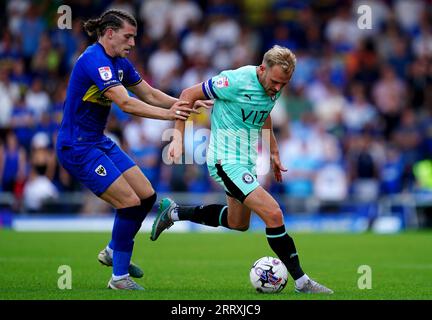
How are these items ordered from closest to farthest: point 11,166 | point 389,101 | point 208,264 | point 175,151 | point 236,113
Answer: point 175,151 → point 236,113 → point 208,264 → point 11,166 → point 389,101

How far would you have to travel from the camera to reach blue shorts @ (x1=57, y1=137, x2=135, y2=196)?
29.1 ft

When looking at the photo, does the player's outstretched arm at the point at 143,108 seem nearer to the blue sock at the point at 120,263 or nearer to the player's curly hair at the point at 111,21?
the player's curly hair at the point at 111,21

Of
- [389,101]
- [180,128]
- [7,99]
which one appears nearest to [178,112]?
[180,128]

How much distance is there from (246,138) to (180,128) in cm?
80

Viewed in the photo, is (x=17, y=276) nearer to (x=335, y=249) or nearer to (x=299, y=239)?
(x=335, y=249)

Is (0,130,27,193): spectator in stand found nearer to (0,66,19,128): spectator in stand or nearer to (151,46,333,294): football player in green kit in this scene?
(0,66,19,128): spectator in stand

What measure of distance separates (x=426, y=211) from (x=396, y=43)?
4.78m

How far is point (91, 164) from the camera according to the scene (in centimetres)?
889

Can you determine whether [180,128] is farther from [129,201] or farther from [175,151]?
[129,201]

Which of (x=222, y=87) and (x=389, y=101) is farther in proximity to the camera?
(x=389, y=101)

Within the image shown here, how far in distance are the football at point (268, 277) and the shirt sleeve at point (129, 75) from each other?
2306 millimetres

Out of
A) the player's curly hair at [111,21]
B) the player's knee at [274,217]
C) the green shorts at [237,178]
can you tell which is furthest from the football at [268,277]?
the player's curly hair at [111,21]

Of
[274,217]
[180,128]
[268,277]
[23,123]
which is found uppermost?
[23,123]
